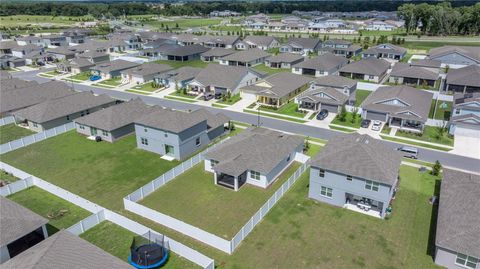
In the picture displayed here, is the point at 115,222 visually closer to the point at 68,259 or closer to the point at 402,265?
the point at 68,259

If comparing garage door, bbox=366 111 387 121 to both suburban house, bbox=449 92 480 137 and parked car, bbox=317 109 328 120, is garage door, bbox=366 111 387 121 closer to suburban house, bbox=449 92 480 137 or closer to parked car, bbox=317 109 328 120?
parked car, bbox=317 109 328 120

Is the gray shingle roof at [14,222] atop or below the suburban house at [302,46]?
below

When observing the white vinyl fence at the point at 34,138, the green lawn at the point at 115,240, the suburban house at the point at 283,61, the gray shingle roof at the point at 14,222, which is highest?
the suburban house at the point at 283,61

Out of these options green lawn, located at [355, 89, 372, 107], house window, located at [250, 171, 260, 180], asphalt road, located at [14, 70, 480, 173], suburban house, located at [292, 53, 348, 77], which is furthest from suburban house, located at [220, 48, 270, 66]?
house window, located at [250, 171, 260, 180]

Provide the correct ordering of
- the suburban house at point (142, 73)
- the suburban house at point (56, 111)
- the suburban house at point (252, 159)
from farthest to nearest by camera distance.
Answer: the suburban house at point (142, 73), the suburban house at point (56, 111), the suburban house at point (252, 159)

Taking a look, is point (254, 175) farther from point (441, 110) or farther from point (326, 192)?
point (441, 110)

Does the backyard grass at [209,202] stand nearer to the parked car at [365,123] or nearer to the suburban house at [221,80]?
the parked car at [365,123]

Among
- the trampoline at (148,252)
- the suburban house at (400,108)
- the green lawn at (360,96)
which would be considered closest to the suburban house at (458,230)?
the trampoline at (148,252)
